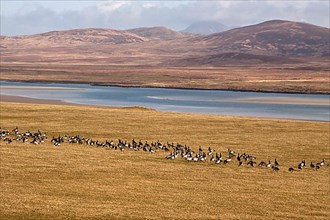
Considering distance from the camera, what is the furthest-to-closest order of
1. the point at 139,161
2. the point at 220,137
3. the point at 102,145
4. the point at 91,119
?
the point at 91,119, the point at 220,137, the point at 102,145, the point at 139,161

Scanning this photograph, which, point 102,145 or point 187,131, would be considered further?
point 187,131

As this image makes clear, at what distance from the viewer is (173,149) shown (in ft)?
145

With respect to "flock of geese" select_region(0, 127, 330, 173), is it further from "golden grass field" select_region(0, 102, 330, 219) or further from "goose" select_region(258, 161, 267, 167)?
"golden grass field" select_region(0, 102, 330, 219)

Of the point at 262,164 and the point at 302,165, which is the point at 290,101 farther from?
the point at 262,164

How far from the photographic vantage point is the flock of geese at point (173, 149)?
38.5 metres

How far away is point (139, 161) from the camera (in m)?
39.2

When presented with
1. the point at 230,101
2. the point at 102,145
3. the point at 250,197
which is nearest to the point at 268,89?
the point at 230,101

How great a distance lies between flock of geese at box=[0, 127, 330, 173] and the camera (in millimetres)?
38469

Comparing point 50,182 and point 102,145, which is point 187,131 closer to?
point 102,145

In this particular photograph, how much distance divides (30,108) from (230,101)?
51439mm

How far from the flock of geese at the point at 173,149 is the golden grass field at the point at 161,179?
691mm

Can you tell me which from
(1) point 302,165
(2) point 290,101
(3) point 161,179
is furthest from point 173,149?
(2) point 290,101

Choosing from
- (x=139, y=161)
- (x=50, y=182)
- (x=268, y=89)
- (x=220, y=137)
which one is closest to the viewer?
(x=50, y=182)

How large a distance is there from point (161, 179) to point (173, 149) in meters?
10.7
